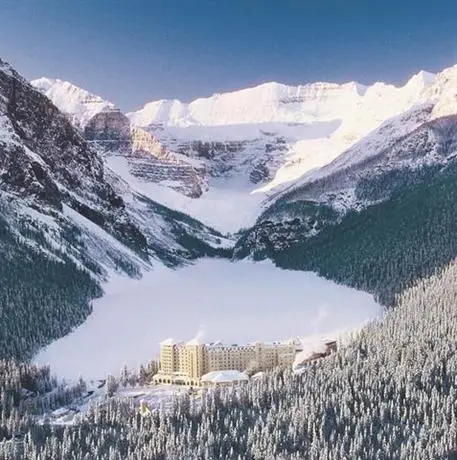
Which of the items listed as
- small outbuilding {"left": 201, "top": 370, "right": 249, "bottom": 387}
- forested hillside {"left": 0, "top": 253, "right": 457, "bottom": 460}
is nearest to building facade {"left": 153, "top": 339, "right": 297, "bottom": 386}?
small outbuilding {"left": 201, "top": 370, "right": 249, "bottom": 387}

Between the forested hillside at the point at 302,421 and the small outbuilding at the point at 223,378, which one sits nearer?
the forested hillside at the point at 302,421

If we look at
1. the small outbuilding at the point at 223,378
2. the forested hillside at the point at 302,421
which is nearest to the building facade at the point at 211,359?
the small outbuilding at the point at 223,378


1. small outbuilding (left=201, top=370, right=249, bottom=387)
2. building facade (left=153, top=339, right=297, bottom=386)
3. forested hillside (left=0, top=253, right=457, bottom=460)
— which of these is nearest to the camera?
forested hillside (left=0, top=253, right=457, bottom=460)

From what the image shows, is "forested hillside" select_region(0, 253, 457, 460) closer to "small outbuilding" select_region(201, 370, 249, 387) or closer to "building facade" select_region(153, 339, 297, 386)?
"small outbuilding" select_region(201, 370, 249, 387)

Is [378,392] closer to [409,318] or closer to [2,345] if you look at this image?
[409,318]

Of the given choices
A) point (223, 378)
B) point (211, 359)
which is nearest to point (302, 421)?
point (223, 378)

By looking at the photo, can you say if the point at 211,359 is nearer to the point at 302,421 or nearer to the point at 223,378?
the point at 223,378

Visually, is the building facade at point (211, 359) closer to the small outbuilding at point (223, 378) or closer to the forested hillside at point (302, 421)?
the small outbuilding at point (223, 378)

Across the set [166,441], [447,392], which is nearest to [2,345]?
[166,441]
